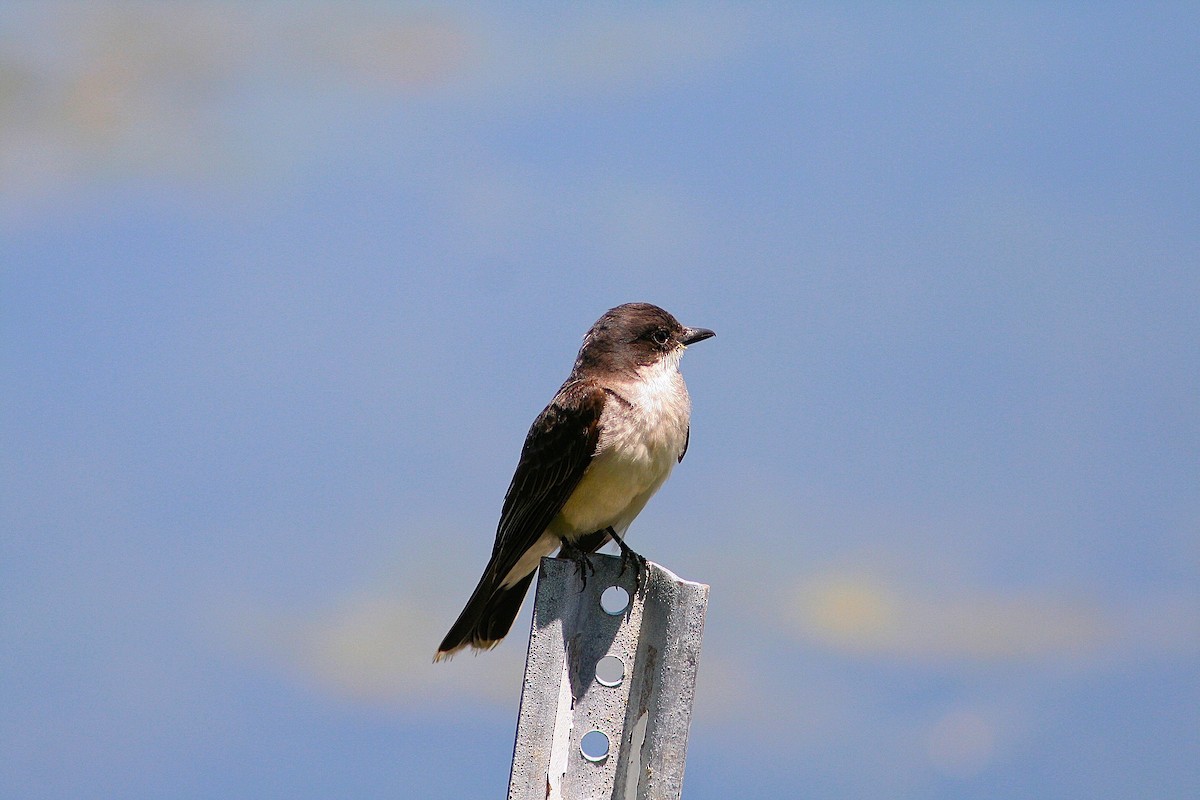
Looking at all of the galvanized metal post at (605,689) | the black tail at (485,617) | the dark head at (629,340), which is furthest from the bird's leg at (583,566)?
the dark head at (629,340)

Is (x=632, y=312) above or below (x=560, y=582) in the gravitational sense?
above

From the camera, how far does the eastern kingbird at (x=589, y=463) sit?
7.21 m

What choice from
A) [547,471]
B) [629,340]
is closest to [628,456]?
[547,471]

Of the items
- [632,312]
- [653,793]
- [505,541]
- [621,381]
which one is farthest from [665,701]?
[632,312]

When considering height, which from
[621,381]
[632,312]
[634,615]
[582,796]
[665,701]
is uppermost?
[632,312]

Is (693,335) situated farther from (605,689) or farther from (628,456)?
(605,689)

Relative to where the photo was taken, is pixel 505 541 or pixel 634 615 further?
pixel 505 541

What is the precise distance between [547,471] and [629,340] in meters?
1.04

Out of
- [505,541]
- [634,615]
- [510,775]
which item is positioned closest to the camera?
[510,775]

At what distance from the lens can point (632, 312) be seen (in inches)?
307

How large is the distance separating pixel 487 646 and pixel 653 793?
1.85m

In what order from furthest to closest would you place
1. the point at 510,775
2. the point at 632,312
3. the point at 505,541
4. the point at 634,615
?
the point at 632,312 < the point at 505,541 < the point at 634,615 < the point at 510,775

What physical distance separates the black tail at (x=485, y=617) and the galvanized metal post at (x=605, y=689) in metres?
1.21

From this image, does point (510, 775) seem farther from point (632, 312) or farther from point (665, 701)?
point (632, 312)
